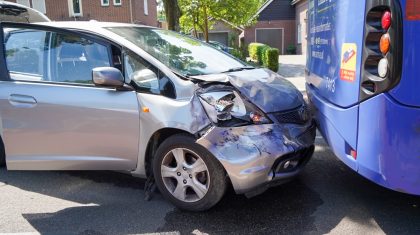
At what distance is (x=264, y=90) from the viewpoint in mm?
3729

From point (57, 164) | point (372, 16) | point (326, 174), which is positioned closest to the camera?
point (372, 16)

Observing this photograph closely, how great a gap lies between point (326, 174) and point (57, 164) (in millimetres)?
2776

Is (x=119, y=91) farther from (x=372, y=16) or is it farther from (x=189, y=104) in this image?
(x=372, y=16)

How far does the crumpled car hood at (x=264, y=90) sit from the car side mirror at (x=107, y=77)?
27.5 inches

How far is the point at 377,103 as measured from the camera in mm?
2760

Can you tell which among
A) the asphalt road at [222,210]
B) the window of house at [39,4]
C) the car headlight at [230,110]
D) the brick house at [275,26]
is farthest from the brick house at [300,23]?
the car headlight at [230,110]

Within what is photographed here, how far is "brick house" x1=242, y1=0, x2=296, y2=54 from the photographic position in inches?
1447

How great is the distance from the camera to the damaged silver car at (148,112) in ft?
11.2

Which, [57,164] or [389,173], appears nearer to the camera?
[389,173]

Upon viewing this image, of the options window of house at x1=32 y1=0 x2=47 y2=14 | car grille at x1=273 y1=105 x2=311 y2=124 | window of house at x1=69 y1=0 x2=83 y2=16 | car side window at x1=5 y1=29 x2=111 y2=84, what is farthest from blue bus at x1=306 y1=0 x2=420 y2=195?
window of house at x1=32 y1=0 x2=47 y2=14

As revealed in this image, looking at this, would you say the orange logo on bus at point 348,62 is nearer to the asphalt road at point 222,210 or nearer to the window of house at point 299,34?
Answer: the asphalt road at point 222,210

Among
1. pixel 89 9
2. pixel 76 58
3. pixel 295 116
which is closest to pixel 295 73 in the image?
pixel 295 116

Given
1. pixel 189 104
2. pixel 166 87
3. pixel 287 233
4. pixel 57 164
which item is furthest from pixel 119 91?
pixel 287 233

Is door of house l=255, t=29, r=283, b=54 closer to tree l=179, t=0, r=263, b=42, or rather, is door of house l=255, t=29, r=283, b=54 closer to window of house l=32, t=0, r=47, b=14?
tree l=179, t=0, r=263, b=42
